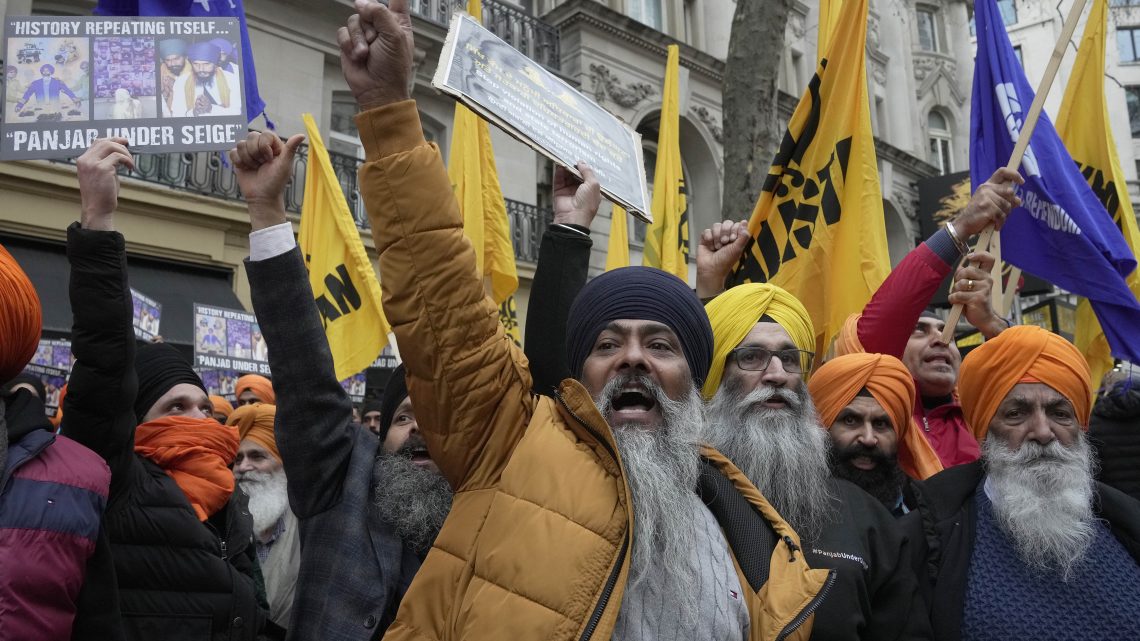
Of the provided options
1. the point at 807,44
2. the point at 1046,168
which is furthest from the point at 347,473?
the point at 807,44

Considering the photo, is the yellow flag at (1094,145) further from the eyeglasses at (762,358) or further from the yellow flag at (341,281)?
the yellow flag at (341,281)

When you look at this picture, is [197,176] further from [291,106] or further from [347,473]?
[347,473]

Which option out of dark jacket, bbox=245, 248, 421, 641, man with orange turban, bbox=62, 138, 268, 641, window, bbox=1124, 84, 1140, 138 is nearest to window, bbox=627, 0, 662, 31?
man with orange turban, bbox=62, 138, 268, 641

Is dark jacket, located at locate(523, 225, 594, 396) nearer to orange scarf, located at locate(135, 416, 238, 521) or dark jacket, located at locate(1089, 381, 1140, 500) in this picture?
orange scarf, located at locate(135, 416, 238, 521)

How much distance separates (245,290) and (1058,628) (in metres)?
10.1

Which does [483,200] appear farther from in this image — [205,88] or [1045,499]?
[1045,499]

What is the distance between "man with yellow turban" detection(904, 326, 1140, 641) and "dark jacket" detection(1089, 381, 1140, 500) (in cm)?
34

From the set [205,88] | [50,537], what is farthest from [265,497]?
[50,537]

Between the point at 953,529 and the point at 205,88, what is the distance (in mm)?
3183

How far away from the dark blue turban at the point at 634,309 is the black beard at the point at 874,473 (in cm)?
97

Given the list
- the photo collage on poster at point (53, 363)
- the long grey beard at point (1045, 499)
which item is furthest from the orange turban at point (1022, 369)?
the photo collage on poster at point (53, 363)

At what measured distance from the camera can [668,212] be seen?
7.06 metres

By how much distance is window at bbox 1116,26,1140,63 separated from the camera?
37.1m

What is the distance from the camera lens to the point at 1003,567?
2.43m
